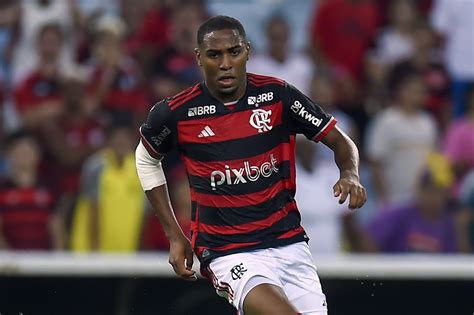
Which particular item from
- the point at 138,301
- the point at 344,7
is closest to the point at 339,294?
the point at 138,301

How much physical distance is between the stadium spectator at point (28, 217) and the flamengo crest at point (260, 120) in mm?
4704

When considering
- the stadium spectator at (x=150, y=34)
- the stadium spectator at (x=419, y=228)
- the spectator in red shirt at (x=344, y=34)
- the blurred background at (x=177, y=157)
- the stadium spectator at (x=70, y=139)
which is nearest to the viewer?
the blurred background at (x=177, y=157)

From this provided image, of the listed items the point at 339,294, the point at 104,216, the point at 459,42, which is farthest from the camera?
the point at 459,42

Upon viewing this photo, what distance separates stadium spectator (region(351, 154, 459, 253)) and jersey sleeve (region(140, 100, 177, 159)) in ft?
14.9

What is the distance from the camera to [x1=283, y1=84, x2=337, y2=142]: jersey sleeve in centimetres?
584

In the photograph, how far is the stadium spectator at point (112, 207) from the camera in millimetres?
10070

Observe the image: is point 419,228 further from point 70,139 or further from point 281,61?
point 70,139

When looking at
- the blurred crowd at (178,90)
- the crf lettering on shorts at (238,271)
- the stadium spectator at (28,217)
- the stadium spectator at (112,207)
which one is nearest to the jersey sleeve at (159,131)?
the crf lettering on shorts at (238,271)

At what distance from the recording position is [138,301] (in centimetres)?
900

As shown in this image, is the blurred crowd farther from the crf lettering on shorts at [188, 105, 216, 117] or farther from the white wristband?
the crf lettering on shorts at [188, 105, 216, 117]

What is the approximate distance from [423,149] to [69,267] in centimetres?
383

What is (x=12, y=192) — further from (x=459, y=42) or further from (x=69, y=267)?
(x=459, y=42)

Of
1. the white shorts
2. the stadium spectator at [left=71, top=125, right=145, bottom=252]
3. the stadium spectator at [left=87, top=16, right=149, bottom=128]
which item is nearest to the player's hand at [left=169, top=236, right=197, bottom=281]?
the white shorts

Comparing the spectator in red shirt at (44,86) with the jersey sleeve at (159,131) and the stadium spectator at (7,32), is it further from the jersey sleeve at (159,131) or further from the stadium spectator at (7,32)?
the jersey sleeve at (159,131)
